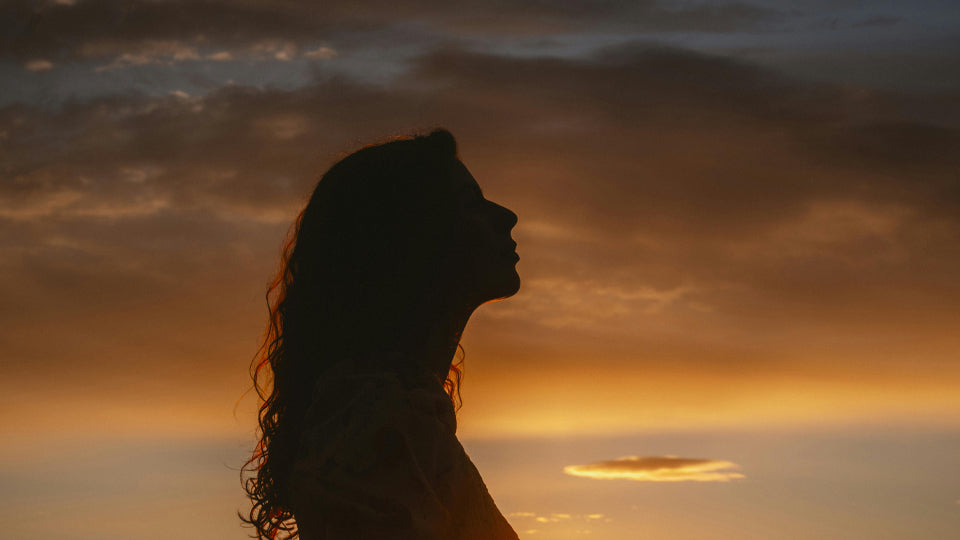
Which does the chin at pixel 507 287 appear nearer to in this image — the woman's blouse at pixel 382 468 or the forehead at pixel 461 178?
the forehead at pixel 461 178

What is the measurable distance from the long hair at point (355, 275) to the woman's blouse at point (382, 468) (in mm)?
405

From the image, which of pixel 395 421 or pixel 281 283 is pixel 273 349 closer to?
pixel 281 283

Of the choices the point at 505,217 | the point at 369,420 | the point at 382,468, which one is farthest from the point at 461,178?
the point at 382,468

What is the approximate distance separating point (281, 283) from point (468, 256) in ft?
5.50

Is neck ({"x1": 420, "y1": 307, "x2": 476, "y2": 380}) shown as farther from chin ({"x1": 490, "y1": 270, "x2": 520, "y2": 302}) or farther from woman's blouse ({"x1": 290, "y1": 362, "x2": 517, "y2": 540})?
woman's blouse ({"x1": 290, "y1": 362, "x2": 517, "y2": 540})

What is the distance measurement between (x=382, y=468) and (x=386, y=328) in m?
1.14

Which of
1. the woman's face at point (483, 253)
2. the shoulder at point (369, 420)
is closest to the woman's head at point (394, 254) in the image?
the woman's face at point (483, 253)

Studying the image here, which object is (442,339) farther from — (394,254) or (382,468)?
(382,468)

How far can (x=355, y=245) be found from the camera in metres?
5.84

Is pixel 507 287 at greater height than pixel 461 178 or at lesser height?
lesser

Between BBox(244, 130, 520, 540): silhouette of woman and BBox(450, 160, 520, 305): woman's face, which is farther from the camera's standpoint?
BBox(450, 160, 520, 305): woman's face

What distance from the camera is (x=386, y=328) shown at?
222 inches

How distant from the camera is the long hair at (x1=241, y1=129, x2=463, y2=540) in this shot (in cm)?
566

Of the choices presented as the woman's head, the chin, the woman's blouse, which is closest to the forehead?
the woman's head
